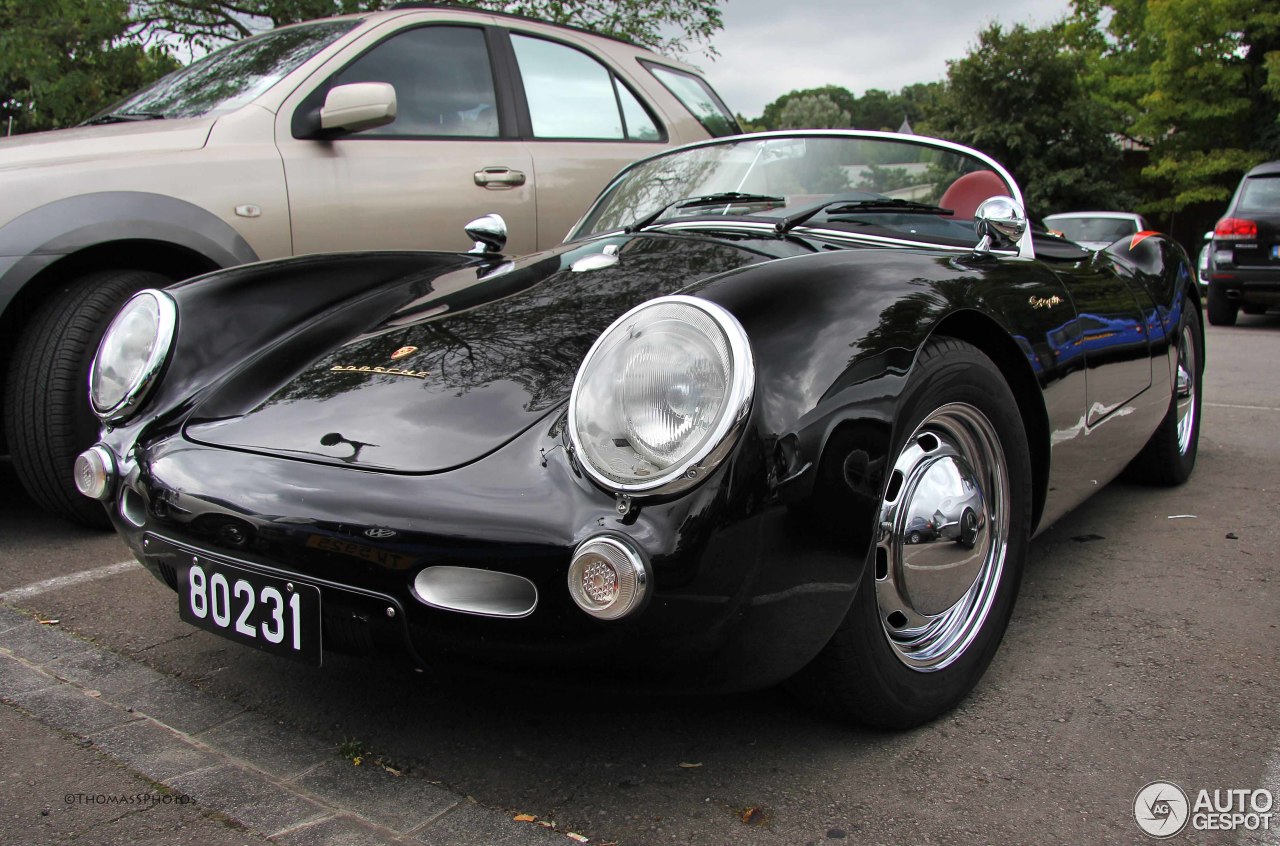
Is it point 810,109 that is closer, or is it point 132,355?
point 132,355

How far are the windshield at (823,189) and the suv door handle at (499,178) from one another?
1126 mm

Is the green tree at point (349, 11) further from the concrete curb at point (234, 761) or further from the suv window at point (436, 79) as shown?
the concrete curb at point (234, 761)

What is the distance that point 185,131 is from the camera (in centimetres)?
349

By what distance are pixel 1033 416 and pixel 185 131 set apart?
9.24 feet

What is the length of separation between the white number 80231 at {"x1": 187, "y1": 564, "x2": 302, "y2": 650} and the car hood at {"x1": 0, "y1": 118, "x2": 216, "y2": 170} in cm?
193

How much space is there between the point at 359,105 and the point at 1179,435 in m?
3.06

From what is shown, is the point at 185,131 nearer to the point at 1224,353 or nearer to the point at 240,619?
the point at 240,619

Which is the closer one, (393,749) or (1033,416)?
(393,749)

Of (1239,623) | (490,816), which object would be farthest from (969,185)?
(490,816)

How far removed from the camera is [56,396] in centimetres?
296

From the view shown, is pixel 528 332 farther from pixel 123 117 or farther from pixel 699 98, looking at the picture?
pixel 699 98

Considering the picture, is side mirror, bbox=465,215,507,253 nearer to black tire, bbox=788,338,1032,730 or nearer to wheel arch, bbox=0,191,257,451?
wheel arch, bbox=0,191,257,451

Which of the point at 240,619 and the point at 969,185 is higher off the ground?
the point at 969,185

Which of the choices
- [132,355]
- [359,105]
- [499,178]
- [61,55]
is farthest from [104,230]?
[61,55]
